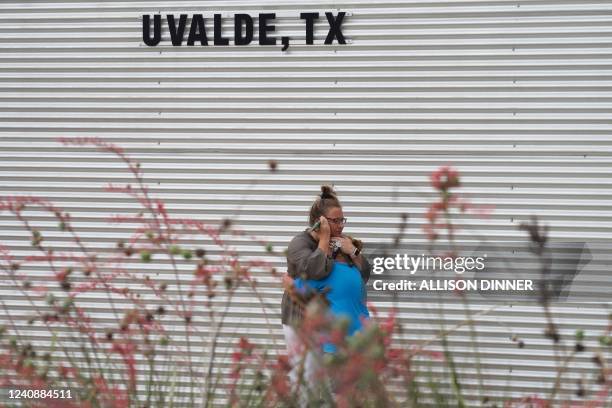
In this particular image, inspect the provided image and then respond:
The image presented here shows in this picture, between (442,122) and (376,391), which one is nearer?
(376,391)

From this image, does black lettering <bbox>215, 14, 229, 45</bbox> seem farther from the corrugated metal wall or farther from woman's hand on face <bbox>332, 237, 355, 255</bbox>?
woman's hand on face <bbox>332, 237, 355, 255</bbox>

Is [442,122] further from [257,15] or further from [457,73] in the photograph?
[257,15]

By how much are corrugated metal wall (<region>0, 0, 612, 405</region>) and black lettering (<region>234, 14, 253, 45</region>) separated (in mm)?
60

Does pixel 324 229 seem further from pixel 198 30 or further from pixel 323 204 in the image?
pixel 198 30

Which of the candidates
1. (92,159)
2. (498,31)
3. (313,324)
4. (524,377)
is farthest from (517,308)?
(313,324)

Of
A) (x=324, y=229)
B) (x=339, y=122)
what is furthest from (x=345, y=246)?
(x=339, y=122)

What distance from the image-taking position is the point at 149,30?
8.54 m

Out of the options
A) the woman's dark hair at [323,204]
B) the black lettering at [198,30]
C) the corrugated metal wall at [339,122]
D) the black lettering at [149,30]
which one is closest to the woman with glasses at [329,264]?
the woman's dark hair at [323,204]

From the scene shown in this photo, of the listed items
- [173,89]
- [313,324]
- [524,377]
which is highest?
[173,89]

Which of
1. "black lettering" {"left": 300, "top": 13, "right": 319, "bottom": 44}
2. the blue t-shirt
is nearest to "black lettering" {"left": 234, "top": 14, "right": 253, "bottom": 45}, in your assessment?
"black lettering" {"left": 300, "top": 13, "right": 319, "bottom": 44}

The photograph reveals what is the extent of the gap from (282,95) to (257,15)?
0.63 meters

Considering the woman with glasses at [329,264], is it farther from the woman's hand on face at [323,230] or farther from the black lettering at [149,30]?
the black lettering at [149,30]

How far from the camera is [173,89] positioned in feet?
27.9

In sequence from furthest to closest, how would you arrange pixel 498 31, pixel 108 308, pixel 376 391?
pixel 108 308, pixel 498 31, pixel 376 391
